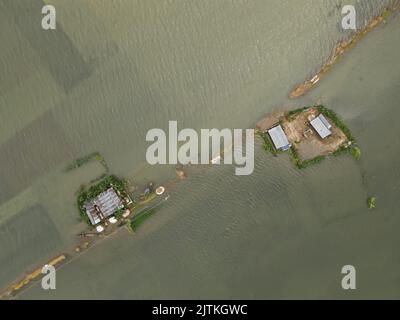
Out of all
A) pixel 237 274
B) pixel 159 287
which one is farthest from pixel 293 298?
pixel 159 287

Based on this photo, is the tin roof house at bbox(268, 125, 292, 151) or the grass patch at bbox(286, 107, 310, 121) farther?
the grass patch at bbox(286, 107, 310, 121)

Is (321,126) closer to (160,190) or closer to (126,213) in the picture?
(160,190)

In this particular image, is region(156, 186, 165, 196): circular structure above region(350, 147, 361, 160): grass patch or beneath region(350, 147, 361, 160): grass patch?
above

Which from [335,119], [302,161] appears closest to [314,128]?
[335,119]

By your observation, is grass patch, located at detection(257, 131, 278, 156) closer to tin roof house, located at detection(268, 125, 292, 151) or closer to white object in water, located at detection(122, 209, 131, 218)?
tin roof house, located at detection(268, 125, 292, 151)

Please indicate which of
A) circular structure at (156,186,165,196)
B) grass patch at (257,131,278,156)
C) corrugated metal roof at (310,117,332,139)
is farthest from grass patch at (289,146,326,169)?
circular structure at (156,186,165,196)

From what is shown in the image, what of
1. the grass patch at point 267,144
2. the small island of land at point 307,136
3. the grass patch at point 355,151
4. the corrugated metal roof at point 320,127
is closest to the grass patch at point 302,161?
the small island of land at point 307,136

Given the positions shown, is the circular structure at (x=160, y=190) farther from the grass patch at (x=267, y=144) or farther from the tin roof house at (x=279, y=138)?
the tin roof house at (x=279, y=138)
